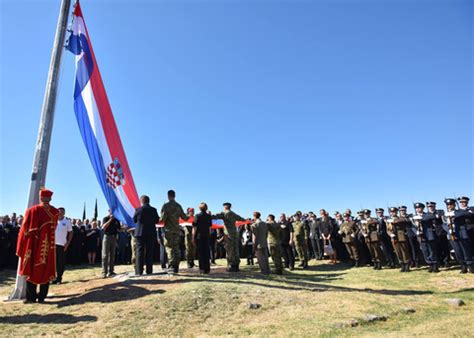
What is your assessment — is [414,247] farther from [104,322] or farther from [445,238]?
[104,322]

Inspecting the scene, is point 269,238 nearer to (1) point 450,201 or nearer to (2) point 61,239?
(1) point 450,201

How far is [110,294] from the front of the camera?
7098mm

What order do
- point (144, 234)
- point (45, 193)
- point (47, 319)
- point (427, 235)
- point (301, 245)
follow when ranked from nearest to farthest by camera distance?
point (47, 319) → point (45, 193) → point (144, 234) → point (427, 235) → point (301, 245)

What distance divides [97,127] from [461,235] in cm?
1228

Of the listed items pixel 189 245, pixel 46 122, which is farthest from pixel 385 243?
pixel 46 122

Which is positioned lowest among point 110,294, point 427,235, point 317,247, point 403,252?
point 110,294

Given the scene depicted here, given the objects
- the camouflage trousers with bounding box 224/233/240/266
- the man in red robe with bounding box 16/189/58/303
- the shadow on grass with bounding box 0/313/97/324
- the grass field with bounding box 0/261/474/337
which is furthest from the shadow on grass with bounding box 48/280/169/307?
the camouflage trousers with bounding box 224/233/240/266

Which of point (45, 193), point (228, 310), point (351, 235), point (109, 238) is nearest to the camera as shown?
point (228, 310)

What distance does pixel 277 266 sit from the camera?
37.5ft

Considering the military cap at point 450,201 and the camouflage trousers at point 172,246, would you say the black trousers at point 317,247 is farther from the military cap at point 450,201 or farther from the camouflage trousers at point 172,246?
the camouflage trousers at point 172,246

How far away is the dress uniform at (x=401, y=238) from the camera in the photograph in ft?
39.4

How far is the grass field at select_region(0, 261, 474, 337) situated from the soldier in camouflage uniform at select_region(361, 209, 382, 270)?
14.2 ft

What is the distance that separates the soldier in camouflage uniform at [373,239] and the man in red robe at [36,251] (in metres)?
11.2

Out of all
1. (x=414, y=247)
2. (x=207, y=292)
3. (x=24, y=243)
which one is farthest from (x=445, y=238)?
(x=24, y=243)
